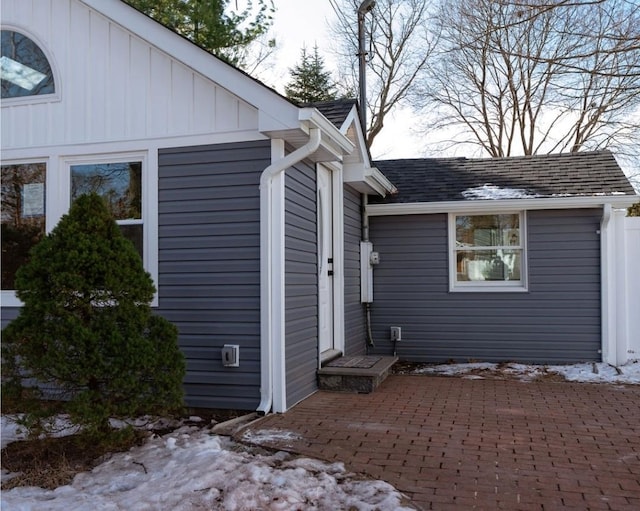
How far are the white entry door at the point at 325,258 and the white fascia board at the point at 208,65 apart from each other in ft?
5.72

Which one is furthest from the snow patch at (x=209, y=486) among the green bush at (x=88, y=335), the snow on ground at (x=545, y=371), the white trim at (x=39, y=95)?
the snow on ground at (x=545, y=371)

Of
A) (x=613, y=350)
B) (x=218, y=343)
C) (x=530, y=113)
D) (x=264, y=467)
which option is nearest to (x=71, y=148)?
(x=218, y=343)

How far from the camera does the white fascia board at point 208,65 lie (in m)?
4.97

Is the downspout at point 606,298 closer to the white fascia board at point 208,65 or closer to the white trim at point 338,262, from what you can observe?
the white trim at point 338,262

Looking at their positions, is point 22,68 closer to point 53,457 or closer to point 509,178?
point 53,457

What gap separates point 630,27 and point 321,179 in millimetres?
4010

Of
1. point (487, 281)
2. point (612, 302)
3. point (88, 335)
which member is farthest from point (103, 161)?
point (612, 302)

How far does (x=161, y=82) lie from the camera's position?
548cm

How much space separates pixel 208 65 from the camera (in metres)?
5.16

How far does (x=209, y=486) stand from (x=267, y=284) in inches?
84.7

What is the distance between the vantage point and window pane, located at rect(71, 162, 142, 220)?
563 centimetres

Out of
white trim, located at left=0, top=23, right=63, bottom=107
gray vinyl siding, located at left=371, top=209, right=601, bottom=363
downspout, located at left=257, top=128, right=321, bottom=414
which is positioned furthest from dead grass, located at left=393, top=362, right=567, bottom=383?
white trim, located at left=0, top=23, right=63, bottom=107

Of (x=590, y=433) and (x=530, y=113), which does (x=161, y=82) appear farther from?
(x=530, y=113)

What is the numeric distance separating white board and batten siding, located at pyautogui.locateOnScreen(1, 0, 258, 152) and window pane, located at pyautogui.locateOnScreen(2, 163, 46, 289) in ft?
0.93
